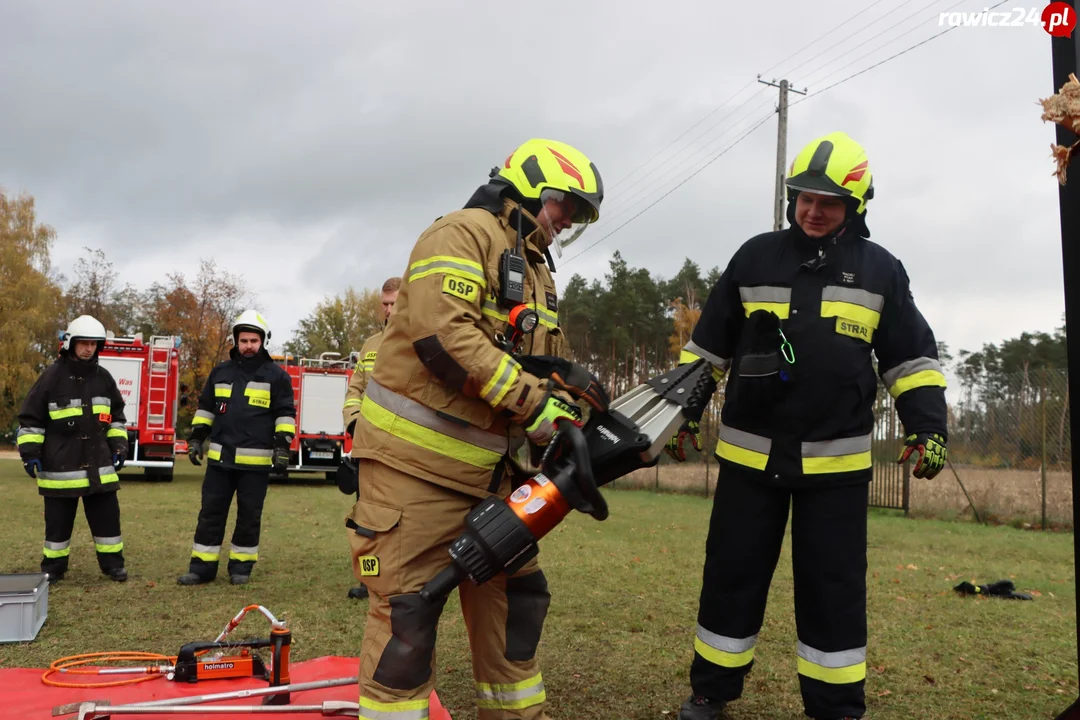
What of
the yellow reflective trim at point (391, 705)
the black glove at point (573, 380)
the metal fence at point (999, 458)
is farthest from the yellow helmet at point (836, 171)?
the metal fence at point (999, 458)

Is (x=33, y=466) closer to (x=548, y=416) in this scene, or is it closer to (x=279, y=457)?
(x=279, y=457)

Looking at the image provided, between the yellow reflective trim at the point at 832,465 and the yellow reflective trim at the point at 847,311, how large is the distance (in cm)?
55

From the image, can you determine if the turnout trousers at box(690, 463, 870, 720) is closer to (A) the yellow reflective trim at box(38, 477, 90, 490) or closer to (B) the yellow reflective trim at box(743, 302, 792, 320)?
(B) the yellow reflective trim at box(743, 302, 792, 320)

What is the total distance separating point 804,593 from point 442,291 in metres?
1.95

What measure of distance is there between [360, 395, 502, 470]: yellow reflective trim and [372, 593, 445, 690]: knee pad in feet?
1.52

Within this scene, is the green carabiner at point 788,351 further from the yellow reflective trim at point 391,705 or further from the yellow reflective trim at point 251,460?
the yellow reflective trim at point 251,460

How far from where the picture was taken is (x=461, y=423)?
2652 mm

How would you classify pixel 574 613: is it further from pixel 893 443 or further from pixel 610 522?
pixel 893 443

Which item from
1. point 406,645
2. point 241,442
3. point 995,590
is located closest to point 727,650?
point 406,645

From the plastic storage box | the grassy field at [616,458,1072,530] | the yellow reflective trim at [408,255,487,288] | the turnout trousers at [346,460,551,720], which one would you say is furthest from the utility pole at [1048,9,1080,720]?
the grassy field at [616,458,1072,530]

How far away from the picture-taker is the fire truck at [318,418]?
1812cm

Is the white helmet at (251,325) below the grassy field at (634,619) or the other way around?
the other way around

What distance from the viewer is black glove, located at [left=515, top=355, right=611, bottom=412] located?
2.55 meters

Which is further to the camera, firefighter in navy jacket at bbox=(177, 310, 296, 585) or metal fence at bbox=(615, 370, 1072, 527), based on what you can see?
metal fence at bbox=(615, 370, 1072, 527)
